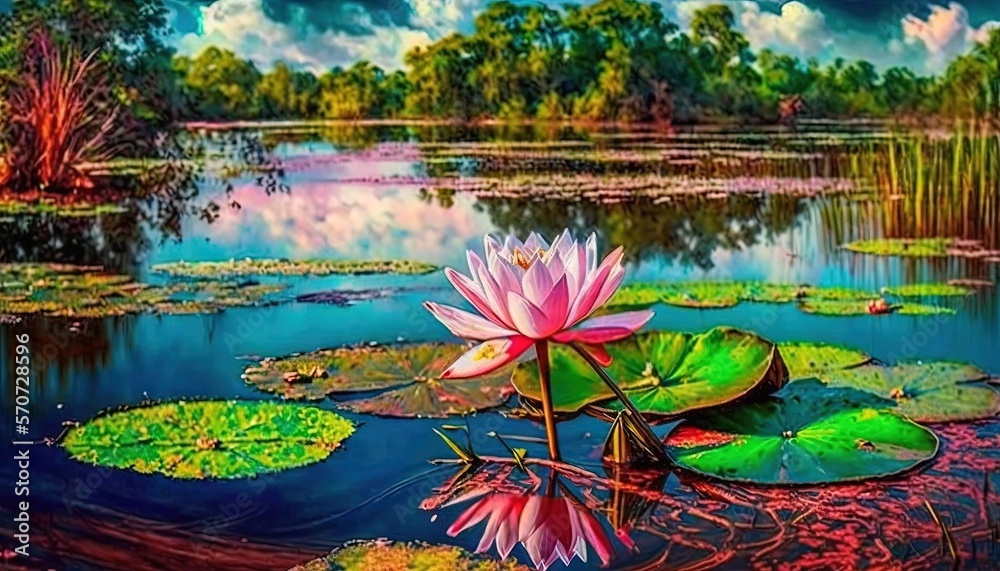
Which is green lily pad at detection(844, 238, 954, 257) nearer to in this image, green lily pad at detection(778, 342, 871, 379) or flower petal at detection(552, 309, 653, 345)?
green lily pad at detection(778, 342, 871, 379)

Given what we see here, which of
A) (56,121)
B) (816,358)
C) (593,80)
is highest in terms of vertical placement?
(593,80)

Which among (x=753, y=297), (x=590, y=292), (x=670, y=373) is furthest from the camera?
(x=753, y=297)

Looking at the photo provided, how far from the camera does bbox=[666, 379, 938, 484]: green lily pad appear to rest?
1608mm

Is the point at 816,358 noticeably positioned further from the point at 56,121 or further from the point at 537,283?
the point at 56,121

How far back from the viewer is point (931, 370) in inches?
84.1

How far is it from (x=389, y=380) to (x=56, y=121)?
237 cm

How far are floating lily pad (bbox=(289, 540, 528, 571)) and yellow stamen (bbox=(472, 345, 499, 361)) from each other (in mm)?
269

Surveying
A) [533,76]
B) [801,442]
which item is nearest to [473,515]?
[801,442]

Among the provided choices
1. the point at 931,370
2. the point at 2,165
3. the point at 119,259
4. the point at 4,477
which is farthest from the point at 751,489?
the point at 2,165

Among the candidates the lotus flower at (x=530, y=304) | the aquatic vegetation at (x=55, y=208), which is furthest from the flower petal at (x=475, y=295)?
the aquatic vegetation at (x=55, y=208)

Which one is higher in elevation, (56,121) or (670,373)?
(56,121)

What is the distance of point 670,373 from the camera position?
6.29ft

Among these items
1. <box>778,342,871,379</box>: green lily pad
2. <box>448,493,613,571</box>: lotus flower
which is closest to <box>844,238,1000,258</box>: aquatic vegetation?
<box>778,342,871,379</box>: green lily pad

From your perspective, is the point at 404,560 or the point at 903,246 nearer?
the point at 404,560
